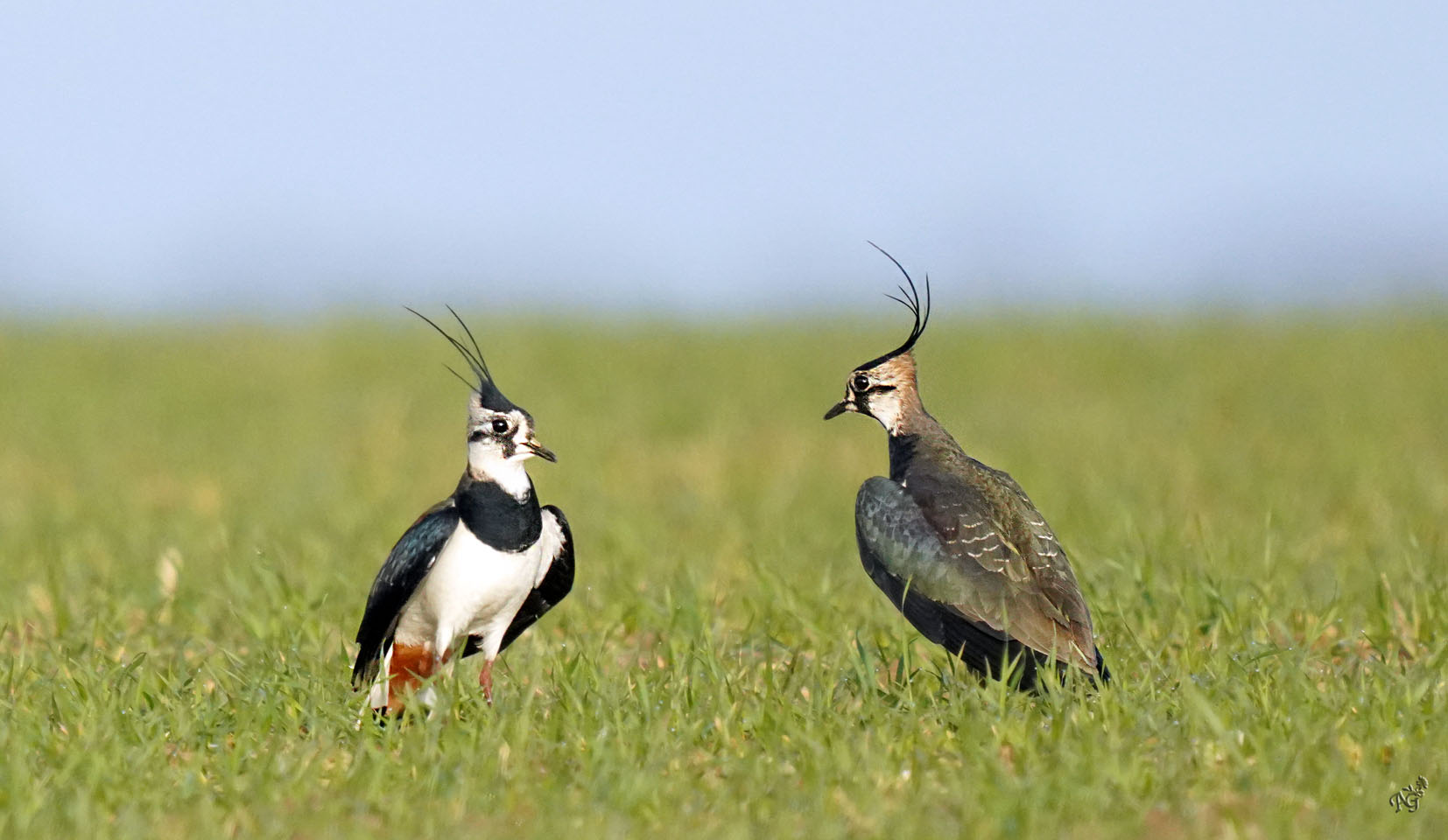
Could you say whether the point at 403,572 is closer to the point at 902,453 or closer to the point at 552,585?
the point at 552,585

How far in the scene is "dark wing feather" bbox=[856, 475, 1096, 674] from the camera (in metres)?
5.04

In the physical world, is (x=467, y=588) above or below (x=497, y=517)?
below

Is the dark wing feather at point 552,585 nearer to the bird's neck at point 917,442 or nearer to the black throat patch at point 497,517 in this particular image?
the black throat patch at point 497,517

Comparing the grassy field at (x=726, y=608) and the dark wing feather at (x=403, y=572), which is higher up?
the dark wing feather at (x=403, y=572)

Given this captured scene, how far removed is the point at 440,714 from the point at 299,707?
19.5 inches

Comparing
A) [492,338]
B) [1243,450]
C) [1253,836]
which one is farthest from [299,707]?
[492,338]

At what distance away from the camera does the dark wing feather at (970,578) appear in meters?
5.04

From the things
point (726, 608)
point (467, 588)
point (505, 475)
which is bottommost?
point (726, 608)

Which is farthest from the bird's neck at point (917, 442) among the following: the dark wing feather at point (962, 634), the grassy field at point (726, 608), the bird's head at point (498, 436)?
the bird's head at point (498, 436)

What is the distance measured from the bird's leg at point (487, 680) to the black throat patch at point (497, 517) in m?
0.44

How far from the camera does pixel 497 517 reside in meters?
5.07

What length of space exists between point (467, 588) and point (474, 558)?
0.09 meters
